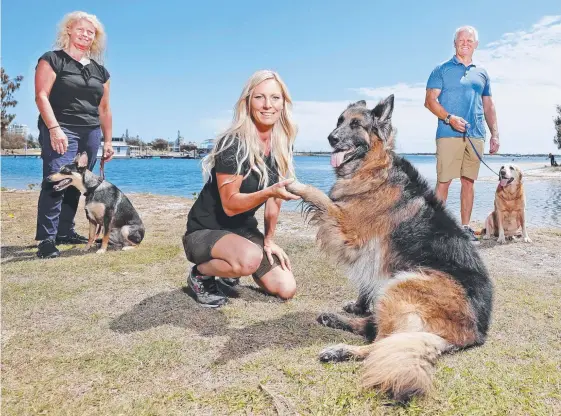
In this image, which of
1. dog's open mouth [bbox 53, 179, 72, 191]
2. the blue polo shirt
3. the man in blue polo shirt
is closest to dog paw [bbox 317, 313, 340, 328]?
the man in blue polo shirt

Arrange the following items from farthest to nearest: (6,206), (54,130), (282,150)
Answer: (6,206) < (54,130) < (282,150)

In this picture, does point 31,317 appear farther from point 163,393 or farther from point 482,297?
point 482,297

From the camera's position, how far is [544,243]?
22.6 feet

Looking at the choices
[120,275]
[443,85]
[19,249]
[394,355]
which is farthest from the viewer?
[443,85]

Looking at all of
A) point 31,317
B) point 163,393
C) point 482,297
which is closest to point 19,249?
point 31,317

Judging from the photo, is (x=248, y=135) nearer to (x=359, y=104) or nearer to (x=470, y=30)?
(x=359, y=104)

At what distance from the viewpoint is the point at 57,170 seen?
5656mm

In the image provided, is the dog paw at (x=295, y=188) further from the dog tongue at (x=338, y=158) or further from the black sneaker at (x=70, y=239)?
the black sneaker at (x=70, y=239)

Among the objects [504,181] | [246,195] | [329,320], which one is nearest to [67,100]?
[246,195]

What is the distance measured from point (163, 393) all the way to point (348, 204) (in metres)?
1.80

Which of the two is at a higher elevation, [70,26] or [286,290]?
[70,26]

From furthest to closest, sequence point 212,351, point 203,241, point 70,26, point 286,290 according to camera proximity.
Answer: point 70,26, point 286,290, point 203,241, point 212,351

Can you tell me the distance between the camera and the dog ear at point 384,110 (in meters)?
3.23

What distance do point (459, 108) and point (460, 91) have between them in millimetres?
250
